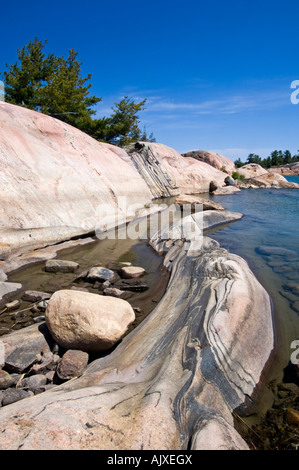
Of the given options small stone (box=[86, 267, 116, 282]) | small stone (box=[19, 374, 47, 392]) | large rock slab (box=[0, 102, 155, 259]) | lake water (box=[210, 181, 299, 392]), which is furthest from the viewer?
large rock slab (box=[0, 102, 155, 259])

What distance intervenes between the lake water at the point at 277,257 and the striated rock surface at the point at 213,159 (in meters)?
22.6

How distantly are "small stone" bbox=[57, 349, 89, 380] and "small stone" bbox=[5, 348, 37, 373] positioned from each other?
18.5 inches

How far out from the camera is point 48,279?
5.98 m

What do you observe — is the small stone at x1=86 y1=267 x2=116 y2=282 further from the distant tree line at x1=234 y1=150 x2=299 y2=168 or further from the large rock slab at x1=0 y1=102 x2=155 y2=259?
the distant tree line at x1=234 y1=150 x2=299 y2=168

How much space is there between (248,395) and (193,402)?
0.74 metres

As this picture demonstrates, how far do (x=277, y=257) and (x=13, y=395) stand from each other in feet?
20.1

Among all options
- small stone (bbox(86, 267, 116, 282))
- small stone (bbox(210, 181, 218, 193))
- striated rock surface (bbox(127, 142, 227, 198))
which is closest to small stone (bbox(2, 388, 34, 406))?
small stone (bbox(86, 267, 116, 282))

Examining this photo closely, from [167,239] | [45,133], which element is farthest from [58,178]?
[167,239]

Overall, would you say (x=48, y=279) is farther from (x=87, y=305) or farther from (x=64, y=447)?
(x=64, y=447)

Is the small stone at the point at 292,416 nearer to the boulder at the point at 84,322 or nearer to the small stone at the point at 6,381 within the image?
the boulder at the point at 84,322

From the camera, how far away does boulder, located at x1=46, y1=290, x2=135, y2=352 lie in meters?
3.57

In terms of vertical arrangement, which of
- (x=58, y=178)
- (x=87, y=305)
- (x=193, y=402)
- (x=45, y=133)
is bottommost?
(x=193, y=402)

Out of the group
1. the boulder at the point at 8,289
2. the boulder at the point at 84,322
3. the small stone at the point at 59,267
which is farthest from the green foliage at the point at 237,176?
the boulder at the point at 84,322

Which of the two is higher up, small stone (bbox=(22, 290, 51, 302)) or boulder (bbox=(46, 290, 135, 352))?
boulder (bbox=(46, 290, 135, 352))
